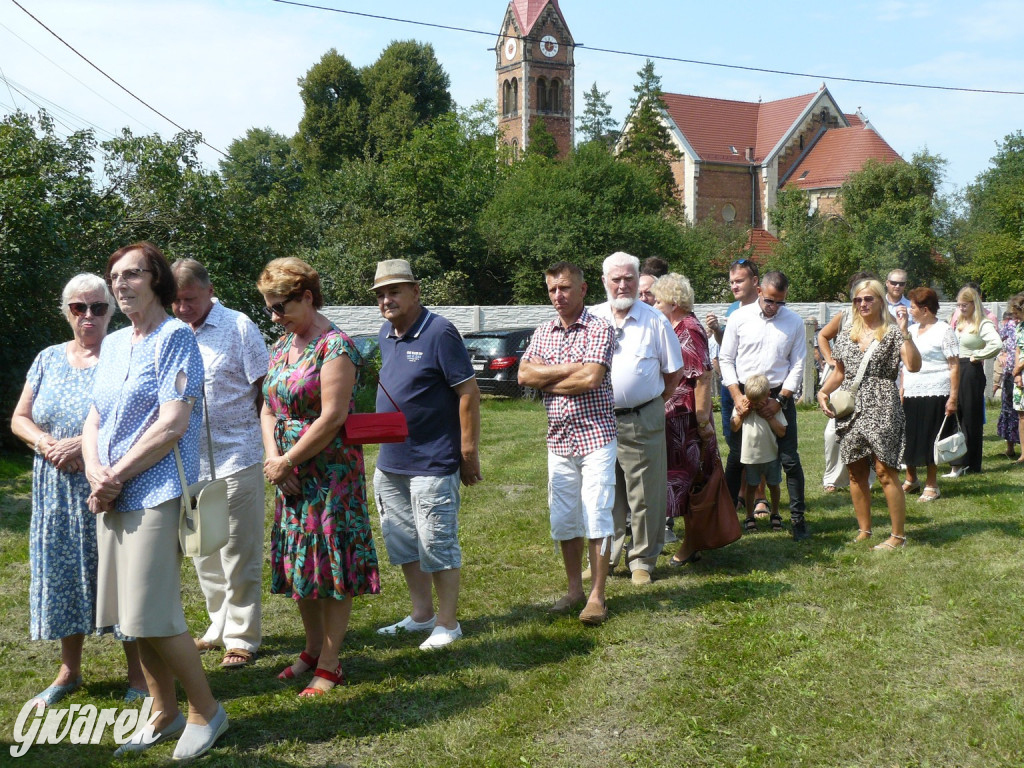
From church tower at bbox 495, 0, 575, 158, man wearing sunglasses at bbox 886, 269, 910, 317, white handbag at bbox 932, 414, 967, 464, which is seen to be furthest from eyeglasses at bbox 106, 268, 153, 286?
church tower at bbox 495, 0, 575, 158

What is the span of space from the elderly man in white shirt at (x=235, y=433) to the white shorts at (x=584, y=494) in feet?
5.40

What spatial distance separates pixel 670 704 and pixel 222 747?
1923mm

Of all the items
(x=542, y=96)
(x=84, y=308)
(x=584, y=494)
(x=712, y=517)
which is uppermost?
(x=542, y=96)

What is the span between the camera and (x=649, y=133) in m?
60.0

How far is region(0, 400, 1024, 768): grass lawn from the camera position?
410 cm

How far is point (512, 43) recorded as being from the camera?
81625mm

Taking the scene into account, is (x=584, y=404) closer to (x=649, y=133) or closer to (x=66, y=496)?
(x=66, y=496)

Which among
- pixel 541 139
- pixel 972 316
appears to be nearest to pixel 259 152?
pixel 541 139

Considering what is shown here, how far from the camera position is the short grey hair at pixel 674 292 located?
7172mm

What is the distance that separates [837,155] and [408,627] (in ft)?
223

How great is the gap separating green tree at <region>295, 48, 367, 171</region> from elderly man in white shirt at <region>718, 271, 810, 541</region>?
180 ft

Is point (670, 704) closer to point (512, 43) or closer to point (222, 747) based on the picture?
point (222, 747)

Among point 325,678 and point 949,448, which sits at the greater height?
point 949,448

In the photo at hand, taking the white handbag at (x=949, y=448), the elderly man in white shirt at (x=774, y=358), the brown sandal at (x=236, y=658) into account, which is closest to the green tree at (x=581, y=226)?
the white handbag at (x=949, y=448)
